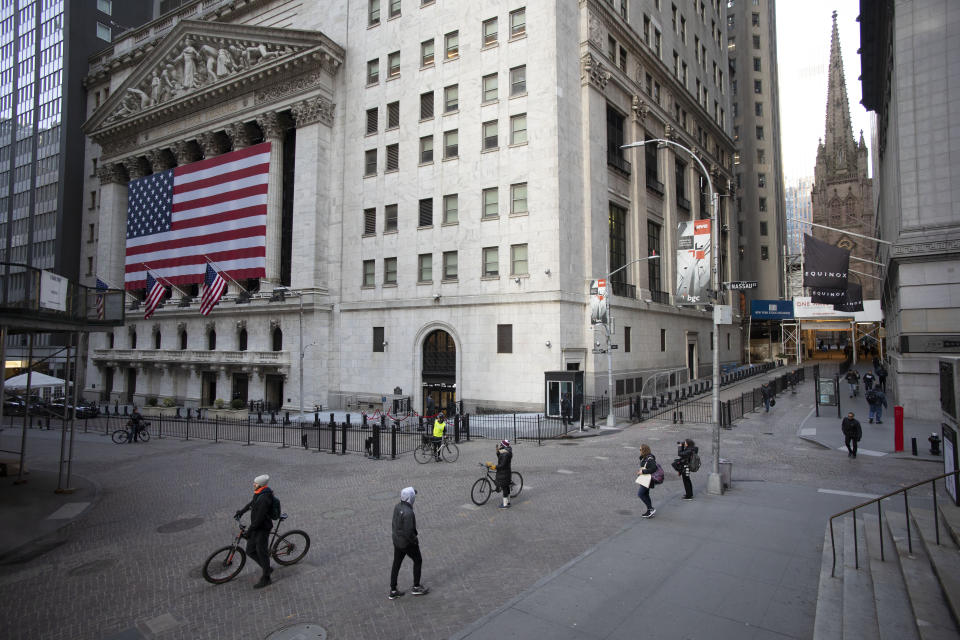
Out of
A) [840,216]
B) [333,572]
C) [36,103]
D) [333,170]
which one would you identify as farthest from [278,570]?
[840,216]

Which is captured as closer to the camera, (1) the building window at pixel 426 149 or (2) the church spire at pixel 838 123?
(1) the building window at pixel 426 149

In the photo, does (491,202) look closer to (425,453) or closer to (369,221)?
(369,221)

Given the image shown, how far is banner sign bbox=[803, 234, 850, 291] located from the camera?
71.9 ft

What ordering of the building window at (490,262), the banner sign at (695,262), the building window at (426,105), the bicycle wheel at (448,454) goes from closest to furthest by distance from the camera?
the banner sign at (695,262)
the bicycle wheel at (448,454)
the building window at (490,262)
the building window at (426,105)

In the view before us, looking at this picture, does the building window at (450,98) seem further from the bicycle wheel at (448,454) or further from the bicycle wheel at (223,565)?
the bicycle wheel at (223,565)

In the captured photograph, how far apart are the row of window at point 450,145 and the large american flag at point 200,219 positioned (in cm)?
903

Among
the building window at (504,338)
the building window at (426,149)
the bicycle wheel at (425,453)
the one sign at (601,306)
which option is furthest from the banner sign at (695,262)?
the building window at (426,149)

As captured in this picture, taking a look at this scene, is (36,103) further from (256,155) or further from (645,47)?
(645,47)

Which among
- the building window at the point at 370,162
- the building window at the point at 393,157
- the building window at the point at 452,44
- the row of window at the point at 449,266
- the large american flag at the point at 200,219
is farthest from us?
the large american flag at the point at 200,219

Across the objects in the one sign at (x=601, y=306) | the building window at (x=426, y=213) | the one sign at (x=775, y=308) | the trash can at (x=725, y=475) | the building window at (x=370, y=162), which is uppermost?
the building window at (x=370, y=162)

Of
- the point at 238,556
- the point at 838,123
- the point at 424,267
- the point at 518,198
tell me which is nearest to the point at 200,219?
the point at 424,267

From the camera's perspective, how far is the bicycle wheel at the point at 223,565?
8797 millimetres

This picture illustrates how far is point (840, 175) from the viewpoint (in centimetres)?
9812

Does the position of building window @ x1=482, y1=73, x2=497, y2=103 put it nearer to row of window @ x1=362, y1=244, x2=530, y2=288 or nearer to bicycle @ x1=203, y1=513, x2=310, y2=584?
row of window @ x1=362, y1=244, x2=530, y2=288
